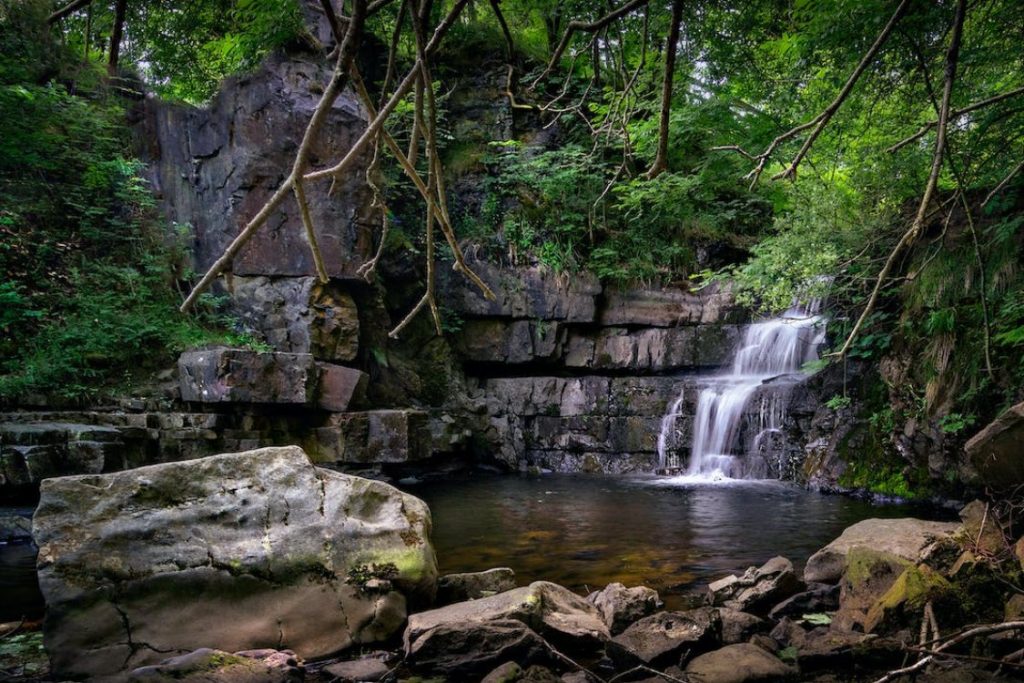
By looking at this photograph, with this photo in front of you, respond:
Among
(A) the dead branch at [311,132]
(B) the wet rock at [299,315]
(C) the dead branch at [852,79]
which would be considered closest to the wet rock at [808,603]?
(C) the dead branch at [852,79]

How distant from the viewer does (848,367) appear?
33.2 feet

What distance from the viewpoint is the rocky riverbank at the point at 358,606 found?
10.3ft

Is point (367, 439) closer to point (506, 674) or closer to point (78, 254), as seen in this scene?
point (78, 254)

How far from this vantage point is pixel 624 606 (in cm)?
397

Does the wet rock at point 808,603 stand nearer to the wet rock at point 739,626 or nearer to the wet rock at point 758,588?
the wet rock at point 758,588

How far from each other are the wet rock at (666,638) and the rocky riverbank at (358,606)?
0.03ft

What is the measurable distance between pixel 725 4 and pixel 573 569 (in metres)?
4.46

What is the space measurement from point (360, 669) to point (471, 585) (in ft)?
3.89

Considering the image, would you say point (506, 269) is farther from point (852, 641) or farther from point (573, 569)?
point (852, 641)

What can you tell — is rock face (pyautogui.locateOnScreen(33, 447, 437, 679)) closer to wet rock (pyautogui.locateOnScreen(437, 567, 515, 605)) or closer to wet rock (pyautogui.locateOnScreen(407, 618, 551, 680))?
wet rock (pyautogui.locateOnScreen(437, 567, 515, 605))

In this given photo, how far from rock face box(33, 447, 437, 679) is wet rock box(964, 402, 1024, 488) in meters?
3.91

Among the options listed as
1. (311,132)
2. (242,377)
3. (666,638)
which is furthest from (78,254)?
(311,132)

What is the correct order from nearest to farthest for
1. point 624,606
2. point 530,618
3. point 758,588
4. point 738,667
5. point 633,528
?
point 738,667 → point 530,618 → point 624,606 → point 758,588 → point 633,528

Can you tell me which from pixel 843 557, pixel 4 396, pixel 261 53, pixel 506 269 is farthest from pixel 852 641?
pixel 261 53
